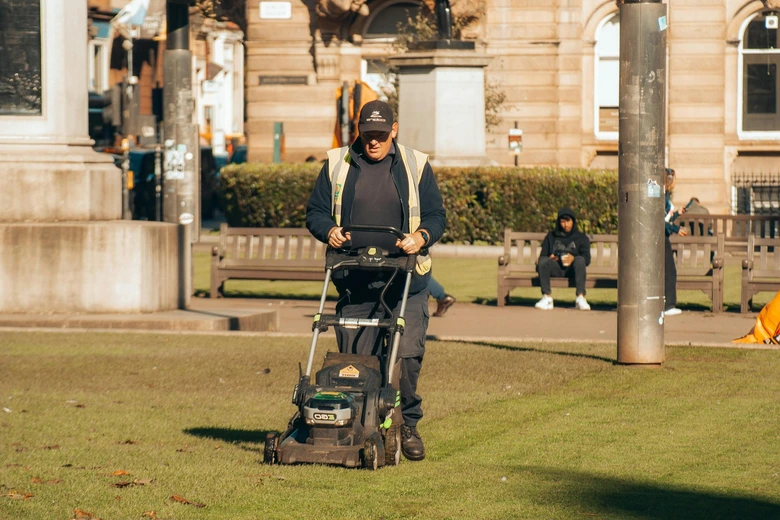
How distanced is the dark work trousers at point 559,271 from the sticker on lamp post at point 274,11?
1797cm

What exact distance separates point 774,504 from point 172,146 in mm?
17466

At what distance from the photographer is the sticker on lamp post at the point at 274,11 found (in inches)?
1288

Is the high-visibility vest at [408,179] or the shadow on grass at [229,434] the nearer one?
the high-visibility vest at [408,179]

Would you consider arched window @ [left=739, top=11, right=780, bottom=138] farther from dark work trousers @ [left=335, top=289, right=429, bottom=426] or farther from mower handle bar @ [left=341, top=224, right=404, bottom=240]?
mower handle bar @ [left=341, top=224, right=404, bottom=240]

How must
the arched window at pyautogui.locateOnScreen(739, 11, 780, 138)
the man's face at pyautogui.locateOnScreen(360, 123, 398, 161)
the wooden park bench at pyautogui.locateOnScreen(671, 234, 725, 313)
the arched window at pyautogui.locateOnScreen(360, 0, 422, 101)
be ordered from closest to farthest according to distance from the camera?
the man's face at pyautogui.locateOnScreen(360, 123, 398, 161), the wooden park bench at pyautogui.locateOnScreen(671, 234, 725, 313), the arched window at pyautogui.locateOnScreen(739, 11, 780, 138), the arched window at pyautogui.locateOnScreen(360, 0, 422, 101)

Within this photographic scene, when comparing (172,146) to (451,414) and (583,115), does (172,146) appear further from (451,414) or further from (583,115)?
(451,414)

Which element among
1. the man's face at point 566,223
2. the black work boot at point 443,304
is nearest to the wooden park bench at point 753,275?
the man's face at point 566,223

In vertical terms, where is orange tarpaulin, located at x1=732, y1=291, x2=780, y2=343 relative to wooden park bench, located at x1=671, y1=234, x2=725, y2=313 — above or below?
below

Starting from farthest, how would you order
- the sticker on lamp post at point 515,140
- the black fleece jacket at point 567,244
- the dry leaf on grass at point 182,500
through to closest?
the sticker on lamp post at point 515,140
the black fleece jacket at point 567,244
the dry leaf on grass at point 182,500

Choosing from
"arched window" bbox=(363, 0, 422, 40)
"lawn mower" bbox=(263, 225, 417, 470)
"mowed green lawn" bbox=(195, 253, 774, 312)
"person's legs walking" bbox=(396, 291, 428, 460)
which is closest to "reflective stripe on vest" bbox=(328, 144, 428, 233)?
"lawn mower" bbox=(263, 225, 417, 470)

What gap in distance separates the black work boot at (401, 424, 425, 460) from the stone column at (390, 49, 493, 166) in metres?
14.2

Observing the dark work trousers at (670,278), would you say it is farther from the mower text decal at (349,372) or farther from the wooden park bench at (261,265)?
the mower text decal at (349,372)

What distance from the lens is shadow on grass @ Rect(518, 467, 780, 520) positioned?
6.45 metres

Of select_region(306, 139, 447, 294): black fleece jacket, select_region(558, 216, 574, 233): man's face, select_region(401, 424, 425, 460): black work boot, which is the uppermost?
select_region(306, 139, 447, 294): black fleece jacket
